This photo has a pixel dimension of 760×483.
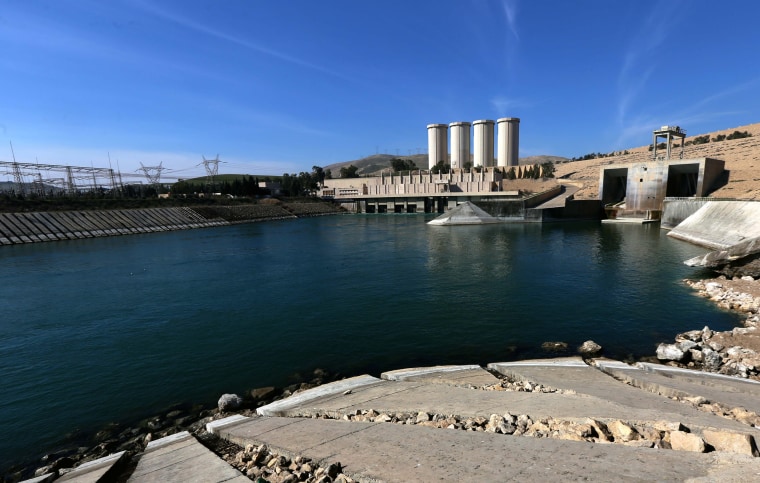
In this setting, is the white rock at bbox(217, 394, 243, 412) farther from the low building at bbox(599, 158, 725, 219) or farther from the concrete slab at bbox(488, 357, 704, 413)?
the low building at bbox(599, 158, 725, 219)

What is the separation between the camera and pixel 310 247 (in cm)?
3722

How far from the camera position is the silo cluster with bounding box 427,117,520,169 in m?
124

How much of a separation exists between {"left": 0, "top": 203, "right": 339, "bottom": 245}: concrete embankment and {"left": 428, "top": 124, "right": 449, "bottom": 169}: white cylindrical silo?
79.4 meters

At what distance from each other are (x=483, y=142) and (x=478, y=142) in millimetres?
1788

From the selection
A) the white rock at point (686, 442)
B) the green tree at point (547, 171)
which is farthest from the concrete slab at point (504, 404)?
the green tree at point (547, 171)

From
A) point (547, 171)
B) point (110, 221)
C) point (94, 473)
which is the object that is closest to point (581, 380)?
point (94, 473)

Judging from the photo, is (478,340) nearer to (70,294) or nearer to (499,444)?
(499,444)

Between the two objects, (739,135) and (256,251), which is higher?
(739,135)

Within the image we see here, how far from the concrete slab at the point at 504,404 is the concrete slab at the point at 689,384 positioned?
430 mm

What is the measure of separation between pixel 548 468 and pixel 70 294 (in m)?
24.7

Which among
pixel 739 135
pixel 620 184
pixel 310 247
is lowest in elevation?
pixel 310 247

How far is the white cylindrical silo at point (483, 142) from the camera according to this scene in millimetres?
128750

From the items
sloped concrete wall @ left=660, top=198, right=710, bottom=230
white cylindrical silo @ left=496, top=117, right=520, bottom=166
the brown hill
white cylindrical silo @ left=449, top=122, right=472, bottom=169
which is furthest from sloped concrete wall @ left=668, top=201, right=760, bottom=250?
white cylindrical silo @ left=449, top=122, right=472, bottom=169

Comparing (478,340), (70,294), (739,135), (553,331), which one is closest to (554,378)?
(478,340)
